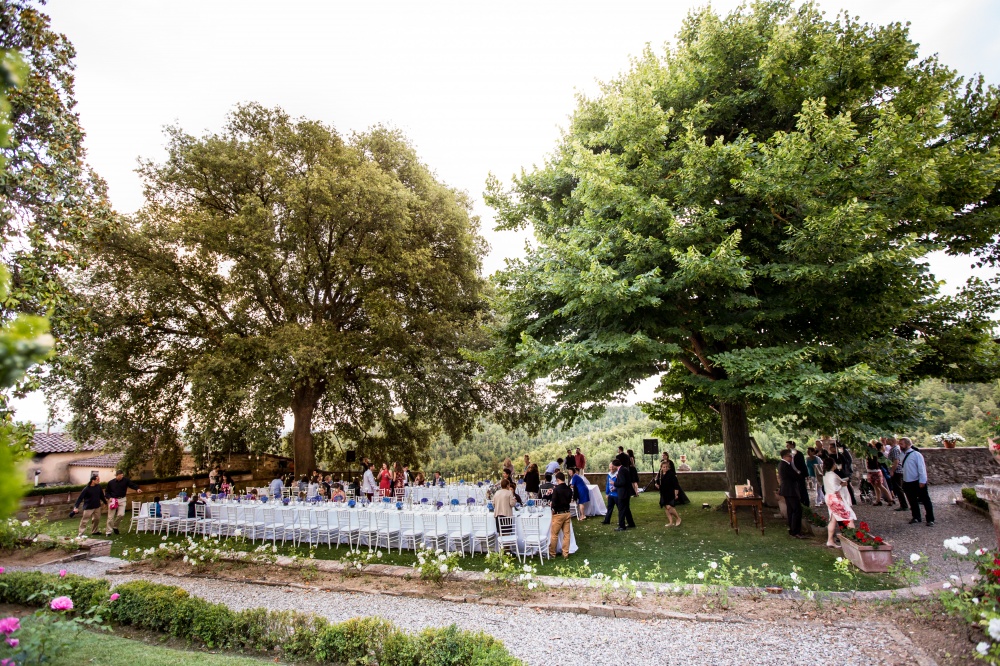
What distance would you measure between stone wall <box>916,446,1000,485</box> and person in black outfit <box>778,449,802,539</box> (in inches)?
403

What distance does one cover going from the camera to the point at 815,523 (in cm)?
1102

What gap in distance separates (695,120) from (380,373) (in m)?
11.6

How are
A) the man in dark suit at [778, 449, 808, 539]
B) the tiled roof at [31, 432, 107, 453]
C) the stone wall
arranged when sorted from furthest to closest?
the tiled roof at [31, 432, 107, 453] < the stone wall < the man in dark suit at [778, 449, 808, 539]

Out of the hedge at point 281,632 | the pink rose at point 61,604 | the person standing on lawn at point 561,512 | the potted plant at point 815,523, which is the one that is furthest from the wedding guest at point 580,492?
the pink rose at point 61,604

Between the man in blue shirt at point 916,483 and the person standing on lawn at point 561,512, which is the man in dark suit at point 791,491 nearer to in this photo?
the man in blue shirt at point 916,483

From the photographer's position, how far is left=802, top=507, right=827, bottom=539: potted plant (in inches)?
390

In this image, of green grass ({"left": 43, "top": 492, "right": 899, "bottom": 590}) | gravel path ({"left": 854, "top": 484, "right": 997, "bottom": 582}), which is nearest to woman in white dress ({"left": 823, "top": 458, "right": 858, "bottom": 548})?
green grass ({"left": 43, "top": 492, "right": 899, "bottom": 590})

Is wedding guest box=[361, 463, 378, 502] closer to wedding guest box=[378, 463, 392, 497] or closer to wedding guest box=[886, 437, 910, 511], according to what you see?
wedding guest box=[378, 463, 392, 497]

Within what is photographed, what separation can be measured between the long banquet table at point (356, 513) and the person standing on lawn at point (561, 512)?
0.17 m

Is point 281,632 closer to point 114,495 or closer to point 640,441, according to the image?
point 114,495

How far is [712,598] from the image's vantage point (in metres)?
6.41

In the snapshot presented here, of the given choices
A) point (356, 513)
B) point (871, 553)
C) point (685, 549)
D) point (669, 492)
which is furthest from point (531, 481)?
point (871, 553)

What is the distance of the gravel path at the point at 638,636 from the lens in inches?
198

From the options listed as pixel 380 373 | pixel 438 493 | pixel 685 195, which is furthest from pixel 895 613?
pixel 380 373
